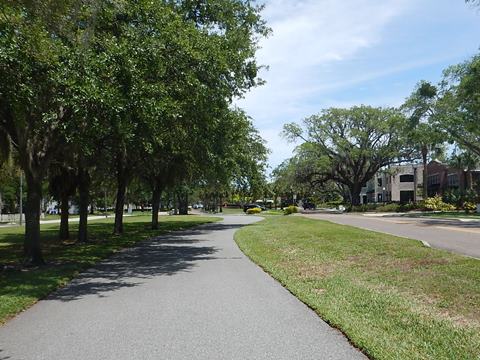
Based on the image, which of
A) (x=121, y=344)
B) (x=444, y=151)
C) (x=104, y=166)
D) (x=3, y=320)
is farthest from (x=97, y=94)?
(x=444, y=151)

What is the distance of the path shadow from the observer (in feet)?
36.1

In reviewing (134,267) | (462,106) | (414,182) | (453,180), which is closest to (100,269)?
(134,267)

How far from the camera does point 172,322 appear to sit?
25.6ft

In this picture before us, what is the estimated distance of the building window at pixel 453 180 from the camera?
78.7 m

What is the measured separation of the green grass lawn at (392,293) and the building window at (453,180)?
67377 millimetres

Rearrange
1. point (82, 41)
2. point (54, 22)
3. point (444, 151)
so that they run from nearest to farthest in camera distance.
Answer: point (54, 22) < point (82, 41) < point (444, 151)

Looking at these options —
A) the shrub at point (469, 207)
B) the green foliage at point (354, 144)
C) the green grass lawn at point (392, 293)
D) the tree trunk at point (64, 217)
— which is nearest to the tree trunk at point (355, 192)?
the green foliage at point (354, 144)

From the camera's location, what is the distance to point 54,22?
9102 millimetres

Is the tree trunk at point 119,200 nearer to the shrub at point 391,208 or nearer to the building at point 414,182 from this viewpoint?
the shrub at point 391,208

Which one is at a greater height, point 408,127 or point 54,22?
point 408,127

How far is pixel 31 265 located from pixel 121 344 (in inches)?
350

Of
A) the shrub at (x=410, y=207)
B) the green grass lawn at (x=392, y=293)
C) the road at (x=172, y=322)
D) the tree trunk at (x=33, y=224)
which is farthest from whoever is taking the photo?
the shrub at (x=410, y=207)

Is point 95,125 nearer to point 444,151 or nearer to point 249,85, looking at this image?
point 249,85

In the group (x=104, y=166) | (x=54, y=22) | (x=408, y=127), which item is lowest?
(x=104, y=166)
